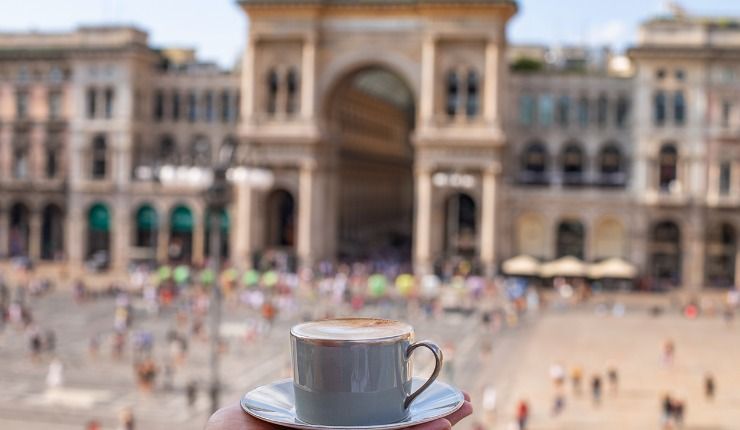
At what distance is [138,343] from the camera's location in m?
42.9

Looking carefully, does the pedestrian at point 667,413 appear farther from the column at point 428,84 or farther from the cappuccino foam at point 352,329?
the column at point 428,84

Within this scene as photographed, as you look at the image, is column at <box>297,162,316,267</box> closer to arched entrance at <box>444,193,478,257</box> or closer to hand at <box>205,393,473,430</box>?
arched entrance at <box>444,193,478,257</box>

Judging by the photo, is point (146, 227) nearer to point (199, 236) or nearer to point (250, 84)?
point (199, 236)

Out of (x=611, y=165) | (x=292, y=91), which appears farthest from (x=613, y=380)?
(x=292, y=91)

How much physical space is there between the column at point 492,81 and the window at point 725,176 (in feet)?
53.0

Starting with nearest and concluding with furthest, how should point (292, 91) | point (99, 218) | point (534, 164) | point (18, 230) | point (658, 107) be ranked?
1. point (658, 107)
2. point (292, 91)
3. point (534, 164)
4. point (99, 218)
5. point (18, 230)

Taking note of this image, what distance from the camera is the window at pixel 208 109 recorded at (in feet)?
254

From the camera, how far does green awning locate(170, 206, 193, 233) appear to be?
75.6m

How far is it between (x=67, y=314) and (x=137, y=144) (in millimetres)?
24747

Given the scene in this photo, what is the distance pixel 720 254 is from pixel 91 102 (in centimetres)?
4857

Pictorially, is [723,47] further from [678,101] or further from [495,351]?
[495,351]

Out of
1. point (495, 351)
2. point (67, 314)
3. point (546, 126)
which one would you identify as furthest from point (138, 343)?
point (546, 126)

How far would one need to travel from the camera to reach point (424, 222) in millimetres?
68312

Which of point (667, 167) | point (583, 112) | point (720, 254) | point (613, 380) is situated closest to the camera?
point (613, 380)
